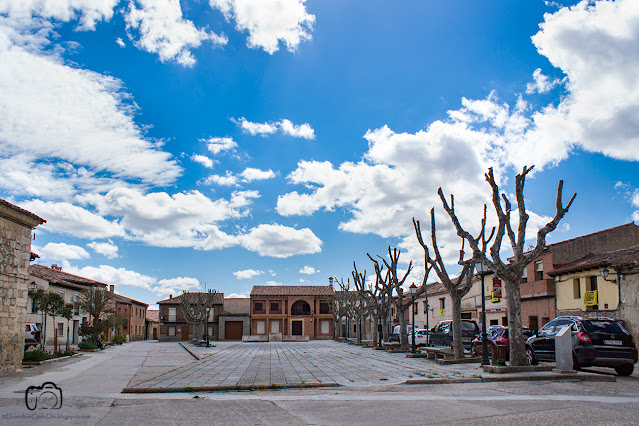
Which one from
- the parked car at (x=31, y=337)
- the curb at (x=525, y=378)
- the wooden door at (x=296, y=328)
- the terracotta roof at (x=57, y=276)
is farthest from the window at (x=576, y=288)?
the wooden door at (x=296, y=328)

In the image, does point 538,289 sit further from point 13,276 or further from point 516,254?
point 13,276

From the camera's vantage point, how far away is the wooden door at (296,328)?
241ft

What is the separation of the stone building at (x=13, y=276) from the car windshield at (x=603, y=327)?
1651 cm

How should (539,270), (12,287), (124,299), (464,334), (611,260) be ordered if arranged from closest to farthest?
(12,287), (611,260), (464,334), (539,270), (124,299)

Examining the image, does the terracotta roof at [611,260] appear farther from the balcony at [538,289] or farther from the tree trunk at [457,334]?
the tree trunk at [457,334]

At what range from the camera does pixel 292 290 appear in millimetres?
75750

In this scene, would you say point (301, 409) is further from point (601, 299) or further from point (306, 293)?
point (306, 293)

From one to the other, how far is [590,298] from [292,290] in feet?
177

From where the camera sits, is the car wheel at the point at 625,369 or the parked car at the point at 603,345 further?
the car wheel at the point at 625,369

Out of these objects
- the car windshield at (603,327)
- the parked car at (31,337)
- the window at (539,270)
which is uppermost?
the window at (539,270)

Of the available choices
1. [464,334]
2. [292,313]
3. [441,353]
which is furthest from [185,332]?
[441,353]

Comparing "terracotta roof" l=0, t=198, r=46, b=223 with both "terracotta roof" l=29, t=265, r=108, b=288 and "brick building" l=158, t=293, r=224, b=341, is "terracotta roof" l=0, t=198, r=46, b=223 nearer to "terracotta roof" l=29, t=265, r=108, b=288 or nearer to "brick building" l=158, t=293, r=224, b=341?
"terracotta roof" l=29, t=265, r=108, b=288

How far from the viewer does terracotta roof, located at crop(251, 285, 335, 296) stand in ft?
243

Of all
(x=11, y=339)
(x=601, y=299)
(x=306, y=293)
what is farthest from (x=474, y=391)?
(x=306, y=293)
